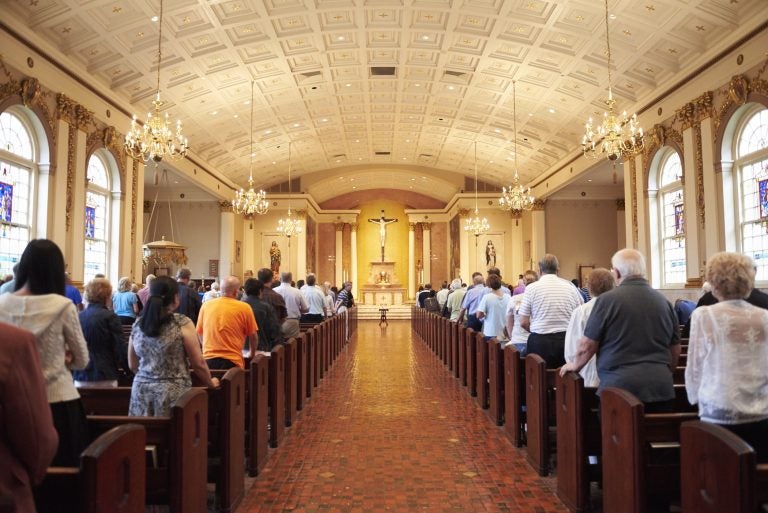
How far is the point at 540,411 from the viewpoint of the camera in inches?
179

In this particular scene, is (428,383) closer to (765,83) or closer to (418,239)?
(765,83)

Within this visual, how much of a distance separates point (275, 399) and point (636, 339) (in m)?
3.42

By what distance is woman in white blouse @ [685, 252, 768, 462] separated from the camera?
248cm

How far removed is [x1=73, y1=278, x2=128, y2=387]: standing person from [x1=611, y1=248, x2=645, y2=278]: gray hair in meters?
3.41

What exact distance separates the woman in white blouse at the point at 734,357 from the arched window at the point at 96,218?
41.5 feet

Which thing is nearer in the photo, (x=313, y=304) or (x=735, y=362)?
(x=735, y=362)

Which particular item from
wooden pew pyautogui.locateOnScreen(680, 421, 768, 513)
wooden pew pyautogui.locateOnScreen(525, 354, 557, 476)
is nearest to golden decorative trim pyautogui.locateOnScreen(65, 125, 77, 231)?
wooden pew pyautogui.locateOnScreen(525, 354, 557, 476)

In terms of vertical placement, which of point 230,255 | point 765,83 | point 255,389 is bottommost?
point 255,389

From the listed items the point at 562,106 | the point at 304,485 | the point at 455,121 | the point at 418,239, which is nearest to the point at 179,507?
the point at 304,485

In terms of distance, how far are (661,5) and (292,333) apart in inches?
345

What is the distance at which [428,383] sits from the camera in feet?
29.1

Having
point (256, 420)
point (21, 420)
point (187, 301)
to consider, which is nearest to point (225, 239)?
point (187, 301)

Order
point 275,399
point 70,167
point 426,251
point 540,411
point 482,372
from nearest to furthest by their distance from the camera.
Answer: point 540,411 < point 275,399 < point 482,372 < point 70,167 < point 426,251

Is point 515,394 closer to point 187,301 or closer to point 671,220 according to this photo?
point 187,301
